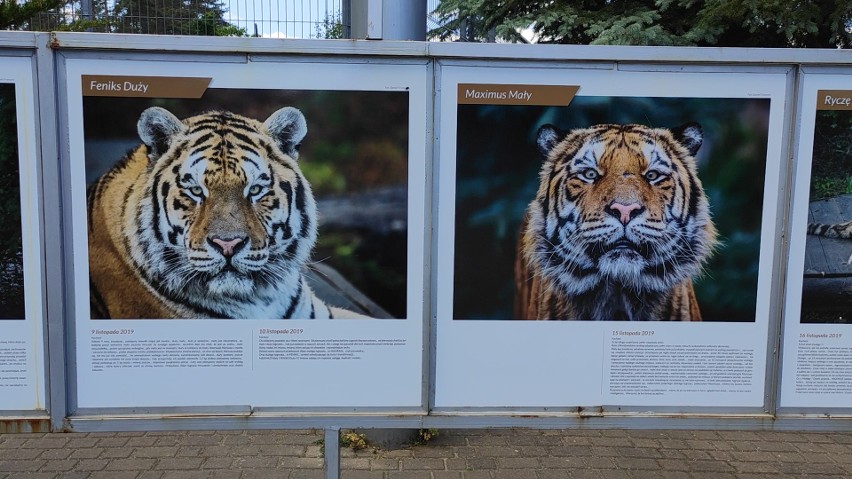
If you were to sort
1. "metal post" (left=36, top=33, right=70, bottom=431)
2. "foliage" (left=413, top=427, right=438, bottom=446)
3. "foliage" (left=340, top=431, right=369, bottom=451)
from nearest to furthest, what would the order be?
"metal post" (left=36, top=33, right=70, bottom=431) < "foliage" (left=340, top=431, right=369, bottom=451) < "foliage" (left=413, top=427, right=438, bottom=446)

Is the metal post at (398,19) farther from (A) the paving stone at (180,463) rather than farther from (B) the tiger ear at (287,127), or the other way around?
(A) the paving stone at (180,463)

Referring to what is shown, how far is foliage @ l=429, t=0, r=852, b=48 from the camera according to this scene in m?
5.64

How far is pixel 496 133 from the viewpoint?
9.02 feet

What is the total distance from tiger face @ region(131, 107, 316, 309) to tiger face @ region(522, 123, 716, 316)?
111 centimetres

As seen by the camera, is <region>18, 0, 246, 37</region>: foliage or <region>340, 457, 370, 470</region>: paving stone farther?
<region>18, 0, 246, 37</region>: foliage

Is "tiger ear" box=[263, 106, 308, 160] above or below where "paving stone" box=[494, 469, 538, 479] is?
above

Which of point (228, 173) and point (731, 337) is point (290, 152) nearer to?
point (228, 173)

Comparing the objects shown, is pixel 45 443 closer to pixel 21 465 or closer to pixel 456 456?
pixel 21 465

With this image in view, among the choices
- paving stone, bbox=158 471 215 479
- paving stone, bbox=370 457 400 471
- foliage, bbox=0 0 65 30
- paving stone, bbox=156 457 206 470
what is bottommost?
paving stone, bbox=370 457 400 471

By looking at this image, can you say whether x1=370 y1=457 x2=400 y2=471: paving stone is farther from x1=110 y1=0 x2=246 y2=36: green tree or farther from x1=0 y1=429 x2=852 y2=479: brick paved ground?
x1=110 y1=0 x2=246 y2=36: green tree

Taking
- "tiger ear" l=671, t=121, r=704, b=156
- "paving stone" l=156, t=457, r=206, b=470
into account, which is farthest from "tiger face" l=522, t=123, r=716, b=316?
"paving stone" l=156, t=457, r=206, b=470

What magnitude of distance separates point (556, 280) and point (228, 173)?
159cm

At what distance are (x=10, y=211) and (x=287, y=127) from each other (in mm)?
1265

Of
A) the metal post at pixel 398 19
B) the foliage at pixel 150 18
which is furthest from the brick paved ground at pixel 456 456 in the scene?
the foliage at pixel 150 18
